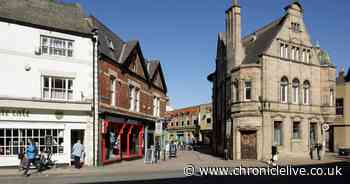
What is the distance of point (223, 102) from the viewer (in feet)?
124

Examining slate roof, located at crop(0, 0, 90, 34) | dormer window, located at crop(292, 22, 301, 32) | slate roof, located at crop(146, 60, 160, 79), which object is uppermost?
dormer window, located at crop(292, 22, 301, 32)

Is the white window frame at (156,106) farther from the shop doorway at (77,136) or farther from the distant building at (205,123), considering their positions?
the distant building at (205,123)

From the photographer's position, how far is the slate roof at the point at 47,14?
21062mm

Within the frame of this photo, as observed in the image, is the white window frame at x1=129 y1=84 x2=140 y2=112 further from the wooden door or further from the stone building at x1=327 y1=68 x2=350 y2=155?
the stone building at x1=327 y1=68 x2=350 y2=155

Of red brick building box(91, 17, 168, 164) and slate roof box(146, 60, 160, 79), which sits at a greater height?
slate roof box(146, 60, 160, 79)

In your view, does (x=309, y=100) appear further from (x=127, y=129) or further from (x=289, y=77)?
(x=127, y=129)

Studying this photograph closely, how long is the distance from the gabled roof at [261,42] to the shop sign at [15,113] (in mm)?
20299

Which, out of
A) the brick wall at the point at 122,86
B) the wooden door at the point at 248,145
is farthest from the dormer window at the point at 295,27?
the brick wall at the point at 122,86

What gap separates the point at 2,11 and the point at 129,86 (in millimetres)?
12005

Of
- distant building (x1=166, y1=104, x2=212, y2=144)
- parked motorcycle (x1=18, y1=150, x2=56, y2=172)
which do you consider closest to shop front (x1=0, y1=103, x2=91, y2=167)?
parked motorcycle (x1=18, y1=150, x2=56, y2=172)

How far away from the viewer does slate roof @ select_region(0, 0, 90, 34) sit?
21062mm

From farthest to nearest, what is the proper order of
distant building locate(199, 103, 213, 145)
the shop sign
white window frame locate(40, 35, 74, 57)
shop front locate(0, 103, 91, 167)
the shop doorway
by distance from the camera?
1. distant building locate(199, 103, 213, 145)
2. the shop doorway
3. white window frame locate(40, 35, 74, 57)
4. shop front locate(0, 103, 91, 167)
5. the shop sign

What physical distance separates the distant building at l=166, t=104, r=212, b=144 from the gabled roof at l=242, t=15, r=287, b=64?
111ft

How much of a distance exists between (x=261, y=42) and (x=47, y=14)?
20219 millimetres
